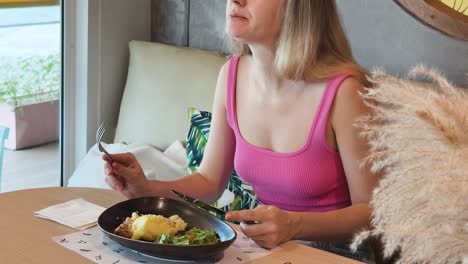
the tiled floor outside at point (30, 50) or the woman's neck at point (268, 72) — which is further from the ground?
the woman's neck at point (268, 72)

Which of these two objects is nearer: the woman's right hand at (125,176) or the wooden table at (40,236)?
the wooden table at (40,236)

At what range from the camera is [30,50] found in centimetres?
280

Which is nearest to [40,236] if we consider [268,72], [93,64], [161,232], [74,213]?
[74,213]

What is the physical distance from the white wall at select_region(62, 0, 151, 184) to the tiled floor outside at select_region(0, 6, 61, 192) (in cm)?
7

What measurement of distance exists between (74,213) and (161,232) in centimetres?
25

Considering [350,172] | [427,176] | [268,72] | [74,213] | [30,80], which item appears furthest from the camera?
[30,80]

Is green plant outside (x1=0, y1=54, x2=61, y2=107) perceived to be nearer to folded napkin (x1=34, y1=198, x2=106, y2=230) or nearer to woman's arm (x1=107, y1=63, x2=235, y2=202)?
woman's arm (x1=107, y1=63, x2=235, y2=202)

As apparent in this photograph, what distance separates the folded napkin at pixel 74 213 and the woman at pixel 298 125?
8 centimetres

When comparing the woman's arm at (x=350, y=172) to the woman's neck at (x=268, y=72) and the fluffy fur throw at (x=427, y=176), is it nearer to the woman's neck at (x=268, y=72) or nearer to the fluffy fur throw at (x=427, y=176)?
the woman's neck at (x=268, y=72)

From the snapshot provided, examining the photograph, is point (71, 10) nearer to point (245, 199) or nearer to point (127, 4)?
point (127, 4)

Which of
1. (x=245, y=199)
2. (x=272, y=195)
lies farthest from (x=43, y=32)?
(x=272, y=195)

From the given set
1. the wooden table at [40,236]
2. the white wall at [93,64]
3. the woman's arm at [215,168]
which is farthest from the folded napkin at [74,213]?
the white wall at [93,64]

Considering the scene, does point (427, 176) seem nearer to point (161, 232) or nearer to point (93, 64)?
point (161, 232)

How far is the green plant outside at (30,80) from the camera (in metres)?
2.75
